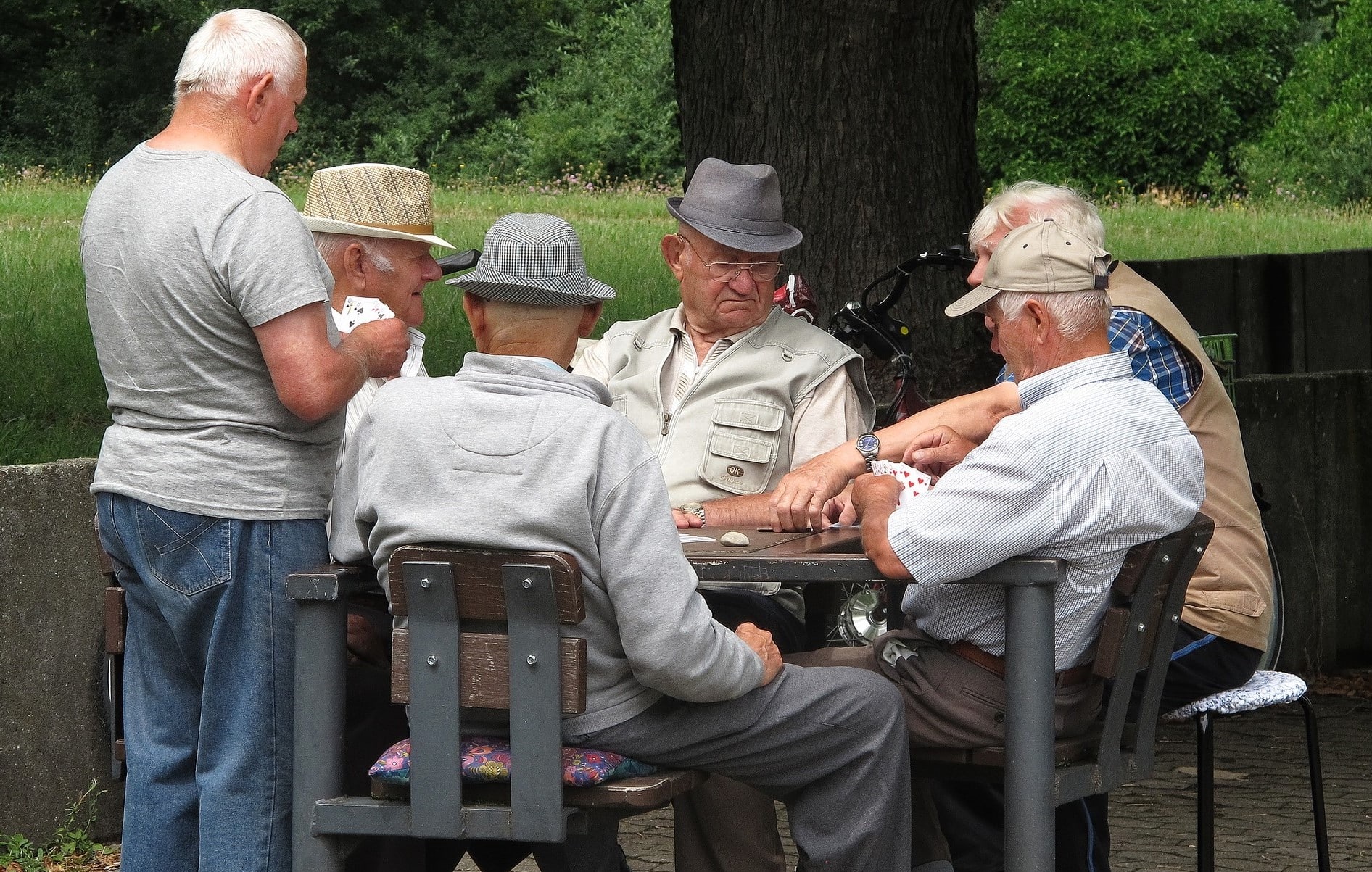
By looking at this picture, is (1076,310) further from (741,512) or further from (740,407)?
(740,407)

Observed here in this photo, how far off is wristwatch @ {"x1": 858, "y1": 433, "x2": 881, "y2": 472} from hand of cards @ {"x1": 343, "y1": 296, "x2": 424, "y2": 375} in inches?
45.4

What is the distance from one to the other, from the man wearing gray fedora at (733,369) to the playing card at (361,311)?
0.65 meters

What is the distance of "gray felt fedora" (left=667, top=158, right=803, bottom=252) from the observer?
4.72m

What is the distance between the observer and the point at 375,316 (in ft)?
15.0

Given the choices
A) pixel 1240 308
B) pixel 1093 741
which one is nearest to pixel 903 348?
pixel 1093 741

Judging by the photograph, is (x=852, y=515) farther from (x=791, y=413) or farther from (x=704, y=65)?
(x=704, y=65)

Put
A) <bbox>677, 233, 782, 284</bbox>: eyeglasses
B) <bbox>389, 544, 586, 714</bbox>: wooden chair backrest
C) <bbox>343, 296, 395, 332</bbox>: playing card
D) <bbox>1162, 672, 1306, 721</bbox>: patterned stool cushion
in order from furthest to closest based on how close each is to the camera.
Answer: <bbox>677, 233, 782, 284</bbox>: eyeglasses < <bbox>343, 296, 395, 332</bbox>: playing card < <bbox>1162, 672, 1306, 721</bbox>: patterned stool cushion < <bbox>389, 544, 586, 714</bbox>: wooden chair backrest

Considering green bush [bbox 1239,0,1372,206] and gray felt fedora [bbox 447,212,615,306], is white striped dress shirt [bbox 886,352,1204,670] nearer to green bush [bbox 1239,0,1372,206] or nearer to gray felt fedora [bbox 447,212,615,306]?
gray felt fedora [bbox 447,212,615,306]

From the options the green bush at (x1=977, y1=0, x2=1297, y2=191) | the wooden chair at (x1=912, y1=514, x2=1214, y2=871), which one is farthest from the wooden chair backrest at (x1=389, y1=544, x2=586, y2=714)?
the green bush at (x1=977, y1=0, x2=1297, y2=191)

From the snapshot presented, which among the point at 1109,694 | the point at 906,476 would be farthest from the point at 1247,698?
the point at 906,476

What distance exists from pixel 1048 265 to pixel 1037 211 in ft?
2.89

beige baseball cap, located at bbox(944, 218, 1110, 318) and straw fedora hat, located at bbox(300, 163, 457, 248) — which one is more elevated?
straw fedora hat, located at bbox(300, 163, 457, 248)

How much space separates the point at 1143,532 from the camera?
138 inches

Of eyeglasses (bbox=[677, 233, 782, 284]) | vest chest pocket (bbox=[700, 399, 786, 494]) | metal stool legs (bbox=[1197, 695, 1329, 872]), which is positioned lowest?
metal stool legs (bbox=[1197, 695, 1329, 872])
